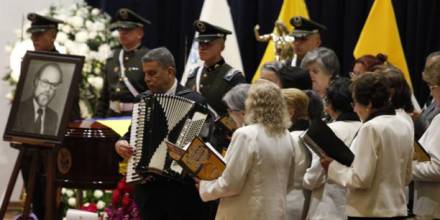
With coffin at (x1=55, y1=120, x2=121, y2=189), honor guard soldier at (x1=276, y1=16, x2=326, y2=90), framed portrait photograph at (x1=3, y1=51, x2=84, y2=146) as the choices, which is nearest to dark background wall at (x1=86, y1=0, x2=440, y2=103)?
honor guard soldier at (x1=276, y1=16, x2=326, y2=90)

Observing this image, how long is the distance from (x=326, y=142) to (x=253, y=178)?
1.40 ft

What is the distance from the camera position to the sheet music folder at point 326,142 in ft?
15.1

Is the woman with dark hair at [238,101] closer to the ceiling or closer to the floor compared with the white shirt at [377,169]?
closer to the ceiling

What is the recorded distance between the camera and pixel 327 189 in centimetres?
510

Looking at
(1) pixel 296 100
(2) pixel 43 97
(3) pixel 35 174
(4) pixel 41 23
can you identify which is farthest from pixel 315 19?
(1) pixel 296 100

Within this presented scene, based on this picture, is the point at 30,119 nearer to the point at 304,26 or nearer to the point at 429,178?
the point at 304,26

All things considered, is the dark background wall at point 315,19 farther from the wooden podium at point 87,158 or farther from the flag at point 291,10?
the wooden podium at point 87,158

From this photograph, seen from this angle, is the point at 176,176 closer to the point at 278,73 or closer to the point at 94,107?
the point at 278,73

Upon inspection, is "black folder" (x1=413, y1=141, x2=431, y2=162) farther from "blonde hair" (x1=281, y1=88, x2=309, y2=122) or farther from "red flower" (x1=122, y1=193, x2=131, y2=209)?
"red flower" (x1=122, y1=193, x2=131, y2=209)

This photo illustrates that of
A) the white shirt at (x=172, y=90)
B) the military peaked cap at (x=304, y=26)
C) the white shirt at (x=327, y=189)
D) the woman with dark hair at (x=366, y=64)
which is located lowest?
the white shirt at (x=327, y=189)

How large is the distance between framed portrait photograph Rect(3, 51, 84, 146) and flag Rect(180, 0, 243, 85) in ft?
7.85

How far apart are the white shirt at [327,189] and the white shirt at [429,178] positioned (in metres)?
0.42

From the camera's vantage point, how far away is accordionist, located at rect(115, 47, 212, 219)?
5.43 metres

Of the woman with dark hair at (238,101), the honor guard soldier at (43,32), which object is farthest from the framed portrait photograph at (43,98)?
the honor guard soldier at (43,32)
